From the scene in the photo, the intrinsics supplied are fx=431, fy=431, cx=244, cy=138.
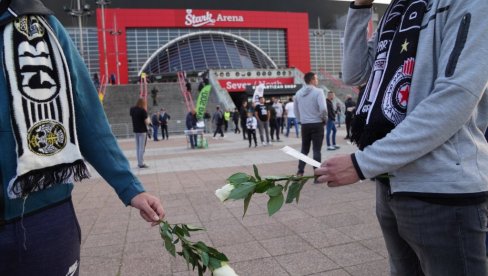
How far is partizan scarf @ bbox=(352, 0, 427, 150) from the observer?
60.2 inches

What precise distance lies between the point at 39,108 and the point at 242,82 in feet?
131

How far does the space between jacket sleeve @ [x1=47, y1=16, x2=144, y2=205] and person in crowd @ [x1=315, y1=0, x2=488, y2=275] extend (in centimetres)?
82

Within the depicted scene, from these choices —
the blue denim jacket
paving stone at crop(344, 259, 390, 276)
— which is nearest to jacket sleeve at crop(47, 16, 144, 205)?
the blue denim jacket

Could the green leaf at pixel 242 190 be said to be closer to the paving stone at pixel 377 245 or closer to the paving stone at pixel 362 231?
the paving stone at pixel 377 245

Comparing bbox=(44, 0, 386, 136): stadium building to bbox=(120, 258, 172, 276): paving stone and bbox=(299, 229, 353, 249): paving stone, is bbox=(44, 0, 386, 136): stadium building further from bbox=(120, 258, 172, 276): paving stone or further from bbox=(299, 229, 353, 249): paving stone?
bbox=(120, 258, 172, 276): paving stone

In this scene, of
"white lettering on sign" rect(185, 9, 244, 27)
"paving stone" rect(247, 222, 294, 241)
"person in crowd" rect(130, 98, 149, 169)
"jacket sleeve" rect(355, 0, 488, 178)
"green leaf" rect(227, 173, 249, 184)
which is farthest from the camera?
"white lettering on sign" rect(185, 9, 244, 27)

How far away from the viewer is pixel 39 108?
1.48 metres

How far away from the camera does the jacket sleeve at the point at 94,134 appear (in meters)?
1.69

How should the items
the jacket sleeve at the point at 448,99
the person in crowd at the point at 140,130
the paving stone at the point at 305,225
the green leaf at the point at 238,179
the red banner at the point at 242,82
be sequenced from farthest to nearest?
the red banner at the point at 242,82
the person in crowd at the point at 140,130
the paving stone at the point at 305,225
the green leaf at the point at 238,179
the jacket sleeve at the point at 448,99

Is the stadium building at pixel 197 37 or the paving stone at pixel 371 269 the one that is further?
the stadium building at pixel 197 37

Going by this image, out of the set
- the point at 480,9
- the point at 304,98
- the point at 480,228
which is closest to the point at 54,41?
the point at 480,9

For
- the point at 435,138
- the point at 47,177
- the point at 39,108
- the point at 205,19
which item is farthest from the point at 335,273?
the point at 205,19

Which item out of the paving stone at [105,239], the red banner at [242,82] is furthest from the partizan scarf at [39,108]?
the red banner at [242,82]

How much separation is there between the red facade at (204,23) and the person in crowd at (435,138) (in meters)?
50.3
